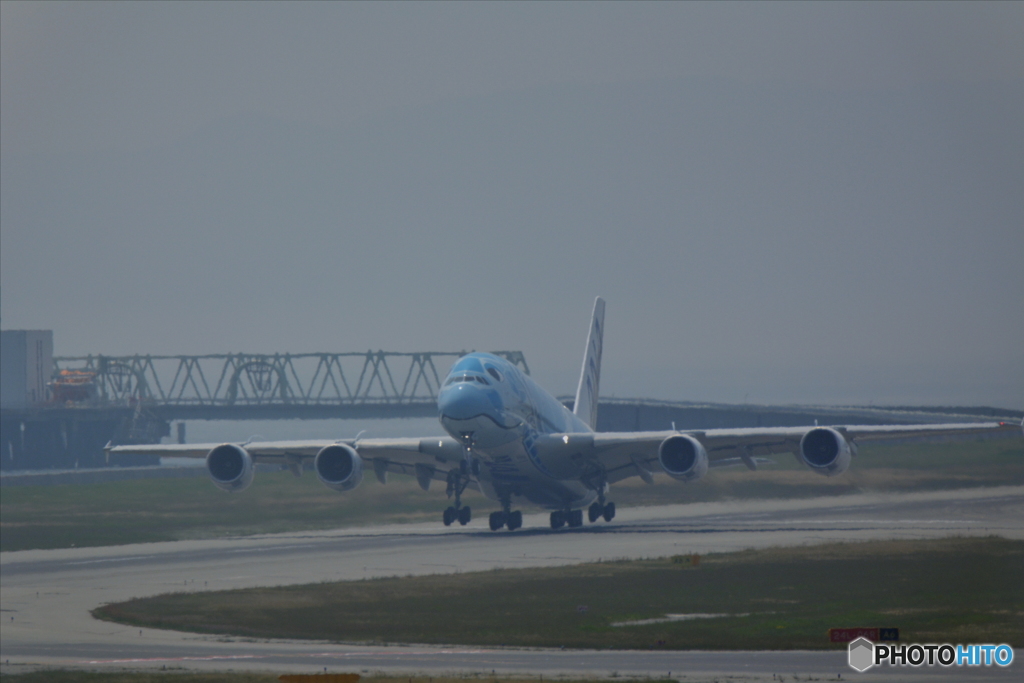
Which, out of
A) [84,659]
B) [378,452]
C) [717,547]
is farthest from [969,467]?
[84,659]

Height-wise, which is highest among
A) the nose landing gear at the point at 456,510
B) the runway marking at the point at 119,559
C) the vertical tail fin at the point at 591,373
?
the vertical tail fin at the point at 591,373

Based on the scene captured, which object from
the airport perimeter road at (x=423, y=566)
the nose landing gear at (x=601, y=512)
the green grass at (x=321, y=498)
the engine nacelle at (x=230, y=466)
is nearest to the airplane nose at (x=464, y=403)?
the airport perimeter road at (x=423, y=566)

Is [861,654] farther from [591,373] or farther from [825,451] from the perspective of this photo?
A: [591,373]

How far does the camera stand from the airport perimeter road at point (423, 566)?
2991 cm

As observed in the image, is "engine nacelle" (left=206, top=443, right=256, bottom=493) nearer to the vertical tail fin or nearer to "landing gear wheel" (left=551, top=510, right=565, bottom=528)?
"landing gear wheel" (left=551, top=510, right=565, bottom=528)

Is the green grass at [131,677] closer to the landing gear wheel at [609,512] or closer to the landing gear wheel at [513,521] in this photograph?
the landing gear wheel at [513,521]

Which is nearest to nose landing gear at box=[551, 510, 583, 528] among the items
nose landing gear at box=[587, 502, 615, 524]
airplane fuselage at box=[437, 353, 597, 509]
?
airplane fuselage at box=[437, 353, 597, 509]

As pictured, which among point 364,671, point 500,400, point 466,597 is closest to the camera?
point 364,671

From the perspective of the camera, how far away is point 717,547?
52.9m

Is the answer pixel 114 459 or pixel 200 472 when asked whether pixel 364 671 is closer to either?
pixel 200 472

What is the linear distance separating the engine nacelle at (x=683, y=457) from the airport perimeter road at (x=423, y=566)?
2.80 meters

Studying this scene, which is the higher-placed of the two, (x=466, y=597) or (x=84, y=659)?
(x=466, y=597)

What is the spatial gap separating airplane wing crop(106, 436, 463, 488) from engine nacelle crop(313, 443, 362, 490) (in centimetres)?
65

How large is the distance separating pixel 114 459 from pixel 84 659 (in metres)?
164
